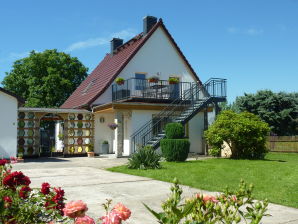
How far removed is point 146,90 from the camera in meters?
20.9

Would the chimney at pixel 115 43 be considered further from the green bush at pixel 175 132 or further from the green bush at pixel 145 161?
the green bush at pixel 145 161

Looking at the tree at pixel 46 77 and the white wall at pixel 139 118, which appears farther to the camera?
the tree at pixel 46 77

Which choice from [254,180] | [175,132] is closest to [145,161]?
[175,132]

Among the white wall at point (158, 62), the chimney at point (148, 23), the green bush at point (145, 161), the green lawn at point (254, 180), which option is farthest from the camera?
the chimney at point (148, 23)

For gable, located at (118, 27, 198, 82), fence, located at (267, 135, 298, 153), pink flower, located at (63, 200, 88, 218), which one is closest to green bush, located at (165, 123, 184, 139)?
gable, located at (118, 27, 198, 82)

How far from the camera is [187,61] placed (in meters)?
23.5

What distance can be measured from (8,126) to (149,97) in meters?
8.15

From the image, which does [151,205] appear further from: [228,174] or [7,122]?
[7,122]

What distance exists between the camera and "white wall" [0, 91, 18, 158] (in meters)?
16.3

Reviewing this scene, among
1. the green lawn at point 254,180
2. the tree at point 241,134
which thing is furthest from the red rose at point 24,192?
the tree at point 241,134

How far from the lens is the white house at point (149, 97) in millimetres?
18906

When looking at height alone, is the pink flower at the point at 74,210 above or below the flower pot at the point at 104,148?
above

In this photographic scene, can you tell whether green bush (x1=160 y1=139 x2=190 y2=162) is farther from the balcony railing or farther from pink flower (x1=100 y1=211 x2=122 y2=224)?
pink flower (x1=100 y1=211 x2=122 y2=224)

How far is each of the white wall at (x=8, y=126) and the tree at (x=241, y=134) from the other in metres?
9.66
